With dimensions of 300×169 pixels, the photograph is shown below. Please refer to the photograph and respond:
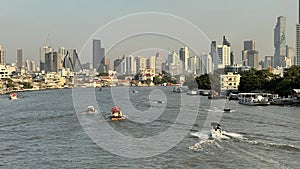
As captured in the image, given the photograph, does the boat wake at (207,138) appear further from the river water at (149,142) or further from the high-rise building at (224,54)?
the high-rise building at (224,54)

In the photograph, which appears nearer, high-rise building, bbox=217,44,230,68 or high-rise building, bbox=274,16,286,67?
high-rise building, bbox=217,44,230,68

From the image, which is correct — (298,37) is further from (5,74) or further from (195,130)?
(195,130)

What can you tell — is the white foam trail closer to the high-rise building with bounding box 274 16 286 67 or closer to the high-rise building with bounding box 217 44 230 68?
the high-rise building with bounding box 217 44 230 68

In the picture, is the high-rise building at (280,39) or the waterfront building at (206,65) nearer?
the waterfront building at (206,65)

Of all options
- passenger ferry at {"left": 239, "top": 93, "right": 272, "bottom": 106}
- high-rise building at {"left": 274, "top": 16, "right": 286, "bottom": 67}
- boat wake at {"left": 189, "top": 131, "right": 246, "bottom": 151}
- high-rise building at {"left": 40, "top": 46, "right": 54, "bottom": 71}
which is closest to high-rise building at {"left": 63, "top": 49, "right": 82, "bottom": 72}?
high-rise building at {"left": 40, "top": 46, "right": 54, "bottom": 71}

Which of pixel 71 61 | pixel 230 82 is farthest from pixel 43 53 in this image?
pixel 230 82

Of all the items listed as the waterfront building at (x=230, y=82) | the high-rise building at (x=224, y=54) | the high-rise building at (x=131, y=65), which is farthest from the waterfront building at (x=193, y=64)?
the high-rise building at (x=224, y=54)

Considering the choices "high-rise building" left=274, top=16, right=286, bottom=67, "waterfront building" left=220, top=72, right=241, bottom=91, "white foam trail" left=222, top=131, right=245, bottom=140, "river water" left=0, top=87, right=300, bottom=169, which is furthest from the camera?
"high-rise building" left=274, top=16, right=286, bottom=67

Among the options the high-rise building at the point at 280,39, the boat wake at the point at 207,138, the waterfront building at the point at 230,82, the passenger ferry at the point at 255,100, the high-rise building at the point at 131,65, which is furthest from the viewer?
the high-rise building at the point at 280,39

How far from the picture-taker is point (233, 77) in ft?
101

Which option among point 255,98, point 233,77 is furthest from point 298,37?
point 255,98

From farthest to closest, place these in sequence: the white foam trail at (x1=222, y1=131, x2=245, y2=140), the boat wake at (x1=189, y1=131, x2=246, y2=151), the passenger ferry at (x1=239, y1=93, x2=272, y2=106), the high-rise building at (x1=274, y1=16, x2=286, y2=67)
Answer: the high-rise building at (x1=274, y1=16, x2=286, y2=67)
the passenger ferry at (x1=239, y1=93, x2=272, y2=106)
the white foam trail at (x1=222, y1=131, x2=245, y2=140)
the boat wake at (x1=189, y1=131, x2=246, y2=151)

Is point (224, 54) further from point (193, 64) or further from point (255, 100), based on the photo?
point (255, 100)

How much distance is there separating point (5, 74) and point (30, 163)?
4479 centimetres
